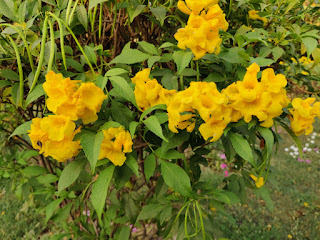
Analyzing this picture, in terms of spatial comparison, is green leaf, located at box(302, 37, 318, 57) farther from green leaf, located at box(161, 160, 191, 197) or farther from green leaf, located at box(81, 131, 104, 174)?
green leaf, located at box(81, 131, 104, 174)

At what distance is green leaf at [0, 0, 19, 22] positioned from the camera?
31.7 inches

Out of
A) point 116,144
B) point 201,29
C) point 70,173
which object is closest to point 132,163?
point 116,144

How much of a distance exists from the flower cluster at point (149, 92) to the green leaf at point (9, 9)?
410 millimetres

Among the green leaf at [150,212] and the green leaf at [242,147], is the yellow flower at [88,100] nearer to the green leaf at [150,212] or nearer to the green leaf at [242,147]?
the green leaf at [242,147]

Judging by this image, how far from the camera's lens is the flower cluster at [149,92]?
2.47ft

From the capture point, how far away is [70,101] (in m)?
0.63

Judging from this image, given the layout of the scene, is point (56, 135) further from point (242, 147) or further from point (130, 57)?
point (242, 147)

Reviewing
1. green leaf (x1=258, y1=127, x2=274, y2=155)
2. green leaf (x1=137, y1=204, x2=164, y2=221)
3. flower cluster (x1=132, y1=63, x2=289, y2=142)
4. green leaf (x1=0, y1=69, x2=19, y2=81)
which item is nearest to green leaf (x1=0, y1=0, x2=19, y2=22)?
green leaf (x1=0, y1=69, x2=19, y2=81)

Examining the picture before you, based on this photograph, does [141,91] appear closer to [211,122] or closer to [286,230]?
[211,122]

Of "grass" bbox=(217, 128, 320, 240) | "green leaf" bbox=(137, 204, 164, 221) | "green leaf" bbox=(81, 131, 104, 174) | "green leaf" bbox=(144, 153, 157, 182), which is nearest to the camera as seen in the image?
"green leaf" bbox=(81, 131, 104, 174)

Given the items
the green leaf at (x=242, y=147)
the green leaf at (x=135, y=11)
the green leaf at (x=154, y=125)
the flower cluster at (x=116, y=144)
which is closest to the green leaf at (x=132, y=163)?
the flower cluster at (x=116, y=144)

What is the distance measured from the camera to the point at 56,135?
63 cm

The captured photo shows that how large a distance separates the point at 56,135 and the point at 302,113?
0.62 m

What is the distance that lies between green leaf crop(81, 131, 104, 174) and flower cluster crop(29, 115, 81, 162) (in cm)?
4
